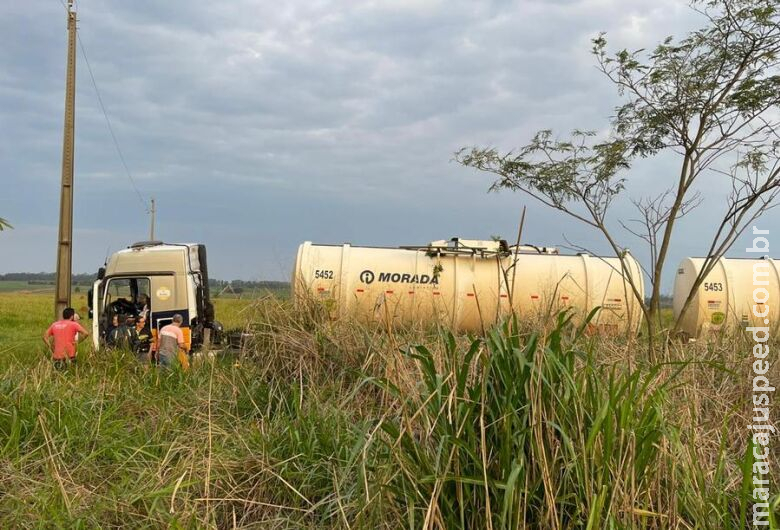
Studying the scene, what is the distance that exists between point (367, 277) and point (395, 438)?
35.7 ft

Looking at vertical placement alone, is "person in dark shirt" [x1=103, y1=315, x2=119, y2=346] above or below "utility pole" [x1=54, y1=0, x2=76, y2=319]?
below

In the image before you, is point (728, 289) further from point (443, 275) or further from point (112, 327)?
point (112, 327)

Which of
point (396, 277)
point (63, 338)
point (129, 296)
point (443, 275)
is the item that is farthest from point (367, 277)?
point (63, 338)

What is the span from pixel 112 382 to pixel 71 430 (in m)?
1.65

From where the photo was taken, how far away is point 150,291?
44.4 feet

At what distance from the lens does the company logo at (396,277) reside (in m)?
13.9

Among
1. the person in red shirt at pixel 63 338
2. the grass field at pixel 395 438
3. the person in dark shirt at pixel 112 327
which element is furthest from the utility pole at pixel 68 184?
the grass field at pixel 395 438

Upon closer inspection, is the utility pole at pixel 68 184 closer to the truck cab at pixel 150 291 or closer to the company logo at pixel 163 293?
the truck cab at pixel 150 291

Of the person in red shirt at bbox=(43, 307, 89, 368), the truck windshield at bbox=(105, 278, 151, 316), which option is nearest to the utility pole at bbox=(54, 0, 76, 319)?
the truck windshield at bbox=(105, 278, 151, 316)

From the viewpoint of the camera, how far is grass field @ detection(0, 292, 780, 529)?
9.57 ft

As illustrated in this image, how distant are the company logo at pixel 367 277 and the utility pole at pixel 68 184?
268 inches

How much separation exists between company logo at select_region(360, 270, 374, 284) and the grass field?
21.9 ft

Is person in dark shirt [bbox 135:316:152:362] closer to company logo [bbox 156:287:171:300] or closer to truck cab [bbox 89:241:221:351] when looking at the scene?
truck cab [bbox 89:241:221:351]

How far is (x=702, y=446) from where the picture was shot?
3812 millimetres
